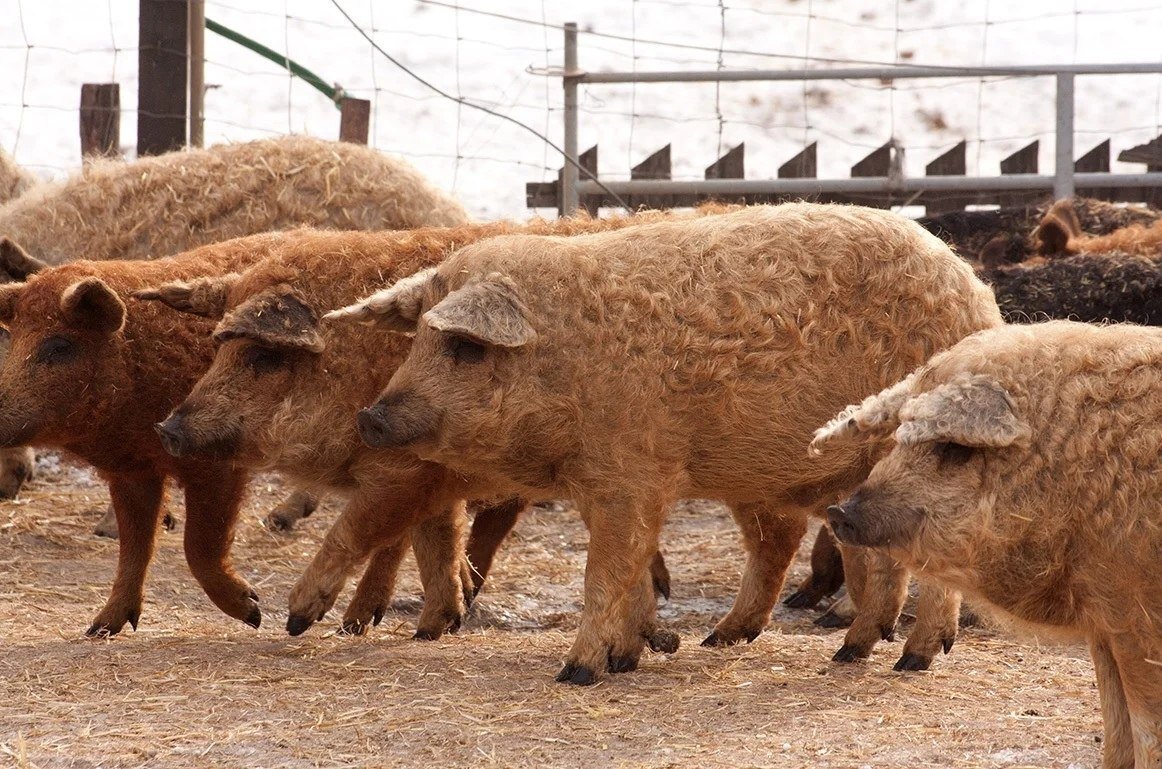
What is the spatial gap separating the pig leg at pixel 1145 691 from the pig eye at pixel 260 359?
143 inches

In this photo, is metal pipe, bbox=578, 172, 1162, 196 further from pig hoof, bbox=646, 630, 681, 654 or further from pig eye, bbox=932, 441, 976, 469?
pig eye, bbox=932, 441, 976, 469

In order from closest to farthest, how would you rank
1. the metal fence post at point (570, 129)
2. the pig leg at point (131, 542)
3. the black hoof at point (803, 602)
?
1. the pig leg at point (131, 542)
2. the black hoof at point (803, 602)
3. the metal fence post at point (570, 129)

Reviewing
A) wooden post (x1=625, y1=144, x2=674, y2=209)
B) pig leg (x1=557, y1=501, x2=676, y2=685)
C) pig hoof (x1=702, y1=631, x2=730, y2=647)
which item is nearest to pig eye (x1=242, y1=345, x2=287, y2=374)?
pig leg (x1=557, y1=501, x2=676, y2=685)

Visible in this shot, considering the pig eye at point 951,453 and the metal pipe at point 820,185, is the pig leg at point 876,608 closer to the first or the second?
the pig eye at point 951,453

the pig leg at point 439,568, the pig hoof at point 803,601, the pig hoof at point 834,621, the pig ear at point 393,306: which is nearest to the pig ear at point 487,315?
the pig ear at point 393,306

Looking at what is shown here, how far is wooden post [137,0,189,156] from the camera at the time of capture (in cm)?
1101

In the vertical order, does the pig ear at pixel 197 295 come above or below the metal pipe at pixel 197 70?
below

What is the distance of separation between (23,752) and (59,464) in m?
7.01

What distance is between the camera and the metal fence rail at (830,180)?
11.6 meters

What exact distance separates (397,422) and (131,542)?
1978 mm

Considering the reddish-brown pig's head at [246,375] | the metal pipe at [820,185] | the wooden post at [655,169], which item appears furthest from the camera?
the wooden post at [655,169]

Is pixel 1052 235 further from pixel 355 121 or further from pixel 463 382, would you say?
pixel 463 382

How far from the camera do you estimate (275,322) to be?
6.58m

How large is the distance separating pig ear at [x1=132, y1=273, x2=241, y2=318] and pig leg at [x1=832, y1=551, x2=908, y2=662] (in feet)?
9.61
